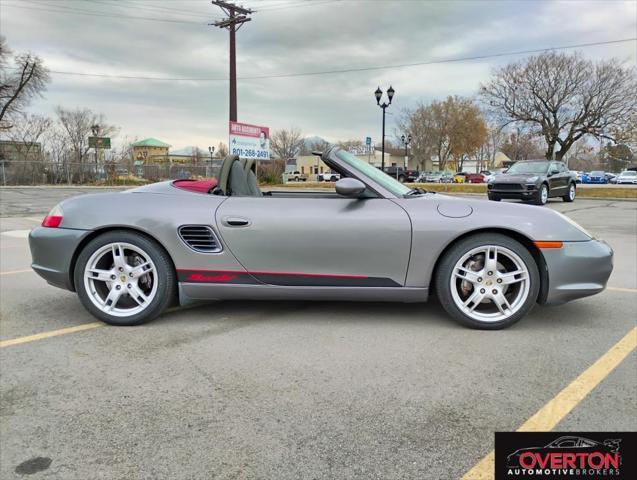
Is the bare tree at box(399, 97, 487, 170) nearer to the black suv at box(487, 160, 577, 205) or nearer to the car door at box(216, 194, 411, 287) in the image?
the black suv at box(487, 160, 577, 205)

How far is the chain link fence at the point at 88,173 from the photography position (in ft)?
103

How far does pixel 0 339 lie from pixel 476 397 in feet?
10.2

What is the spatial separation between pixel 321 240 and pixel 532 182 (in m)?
13.9

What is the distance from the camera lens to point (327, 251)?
10.8ft

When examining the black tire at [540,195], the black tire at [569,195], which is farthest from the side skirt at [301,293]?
the black tire at [569,195]

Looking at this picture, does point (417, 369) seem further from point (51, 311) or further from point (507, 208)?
point (51, 311)

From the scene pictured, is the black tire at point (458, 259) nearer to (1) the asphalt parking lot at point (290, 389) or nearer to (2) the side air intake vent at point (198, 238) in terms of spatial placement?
(1) the asphalt parking lot at point (290, 389)

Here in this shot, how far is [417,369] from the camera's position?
274 cm

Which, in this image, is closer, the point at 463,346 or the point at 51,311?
the point at 463,346

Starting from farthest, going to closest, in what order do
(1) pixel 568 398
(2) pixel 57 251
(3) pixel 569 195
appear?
(3) pixel 569 195 < (2) pixel 57 251 < (1) pixel 568 398

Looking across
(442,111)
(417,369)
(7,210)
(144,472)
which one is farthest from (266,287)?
(442,111)

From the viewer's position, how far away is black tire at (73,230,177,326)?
11.2 ft

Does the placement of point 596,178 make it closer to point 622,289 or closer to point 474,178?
point 474,178

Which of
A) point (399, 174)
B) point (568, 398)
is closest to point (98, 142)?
point (399, 174)
